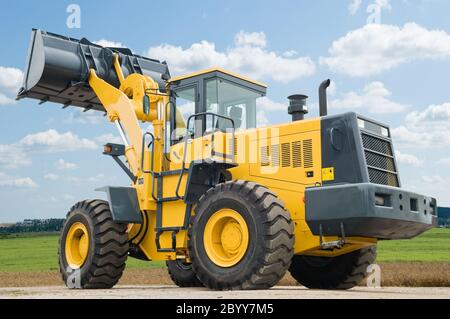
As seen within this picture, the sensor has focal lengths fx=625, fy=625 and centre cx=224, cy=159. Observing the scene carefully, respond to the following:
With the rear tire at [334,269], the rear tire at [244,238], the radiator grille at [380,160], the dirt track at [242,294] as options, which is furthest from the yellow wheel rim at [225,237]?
the rear tire at [334,269]

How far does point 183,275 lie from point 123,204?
9.40ft

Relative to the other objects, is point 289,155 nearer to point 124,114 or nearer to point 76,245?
point 124,114

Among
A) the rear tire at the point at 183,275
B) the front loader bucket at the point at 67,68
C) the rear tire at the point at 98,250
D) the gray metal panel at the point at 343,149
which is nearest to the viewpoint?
the gray metal panel at the point at 343,149

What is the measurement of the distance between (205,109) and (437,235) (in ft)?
80.2

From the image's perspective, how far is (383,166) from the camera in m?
10.7

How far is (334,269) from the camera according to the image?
39.8ft

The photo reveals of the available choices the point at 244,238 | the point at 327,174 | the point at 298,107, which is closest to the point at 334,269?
the point at 327,174

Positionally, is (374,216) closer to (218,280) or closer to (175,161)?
(218,280)

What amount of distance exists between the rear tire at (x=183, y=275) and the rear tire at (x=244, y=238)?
4.00m

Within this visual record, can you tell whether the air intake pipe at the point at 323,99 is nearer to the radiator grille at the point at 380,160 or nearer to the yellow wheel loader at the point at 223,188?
the yellow wheel loader at the point at 223,188

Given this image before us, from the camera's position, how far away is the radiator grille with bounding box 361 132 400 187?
33.7 feet

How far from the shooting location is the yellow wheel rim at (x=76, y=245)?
12.9 m
